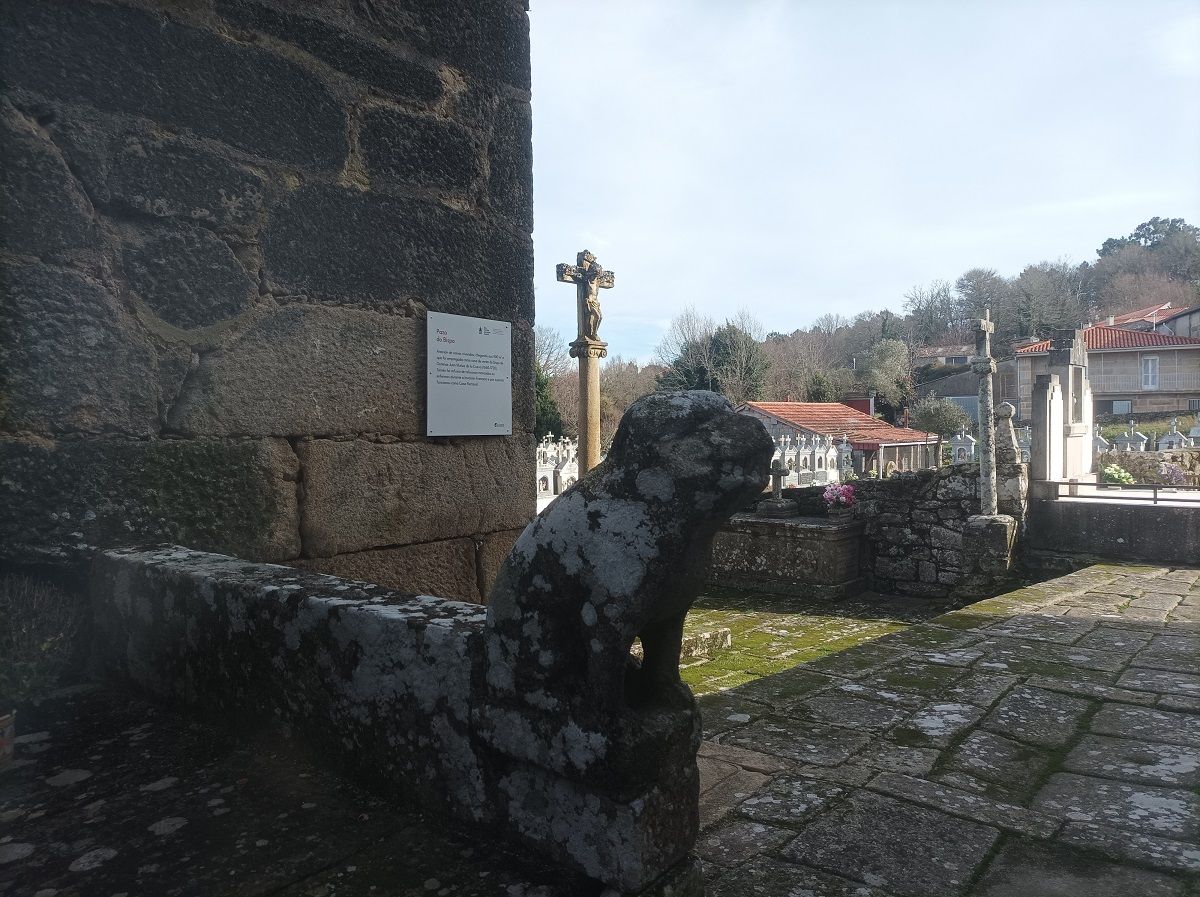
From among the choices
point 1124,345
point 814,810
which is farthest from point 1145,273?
point 814,810

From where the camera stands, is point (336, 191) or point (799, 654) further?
point (799, 654)

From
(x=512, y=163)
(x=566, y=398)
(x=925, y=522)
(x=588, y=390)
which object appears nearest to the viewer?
(x=512, y=163)

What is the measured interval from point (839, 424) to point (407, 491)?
20212 mm

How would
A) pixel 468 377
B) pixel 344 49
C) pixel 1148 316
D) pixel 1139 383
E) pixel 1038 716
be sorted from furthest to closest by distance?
pixel 1148 316 → pixel 1139 383 → pixel 1038 716 → pixel 468 377 → pixel 344 49

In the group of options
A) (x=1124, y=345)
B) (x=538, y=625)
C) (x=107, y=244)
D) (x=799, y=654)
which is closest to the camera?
(x=538, y=625)

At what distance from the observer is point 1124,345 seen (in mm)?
37562

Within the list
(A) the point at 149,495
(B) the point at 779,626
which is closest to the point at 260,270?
(A) the point at 149,495

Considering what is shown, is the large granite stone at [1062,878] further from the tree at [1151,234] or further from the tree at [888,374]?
the tree at [1151,234]

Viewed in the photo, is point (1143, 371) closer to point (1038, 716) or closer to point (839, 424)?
point (839, 424)

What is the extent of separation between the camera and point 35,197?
6.28 feet

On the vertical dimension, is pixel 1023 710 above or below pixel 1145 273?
below

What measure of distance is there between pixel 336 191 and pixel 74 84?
70cm

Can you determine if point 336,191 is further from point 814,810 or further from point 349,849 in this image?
point 814,810

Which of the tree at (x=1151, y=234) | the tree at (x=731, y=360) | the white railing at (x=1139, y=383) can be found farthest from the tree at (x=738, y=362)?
the tree at (x=1151, y=234)
